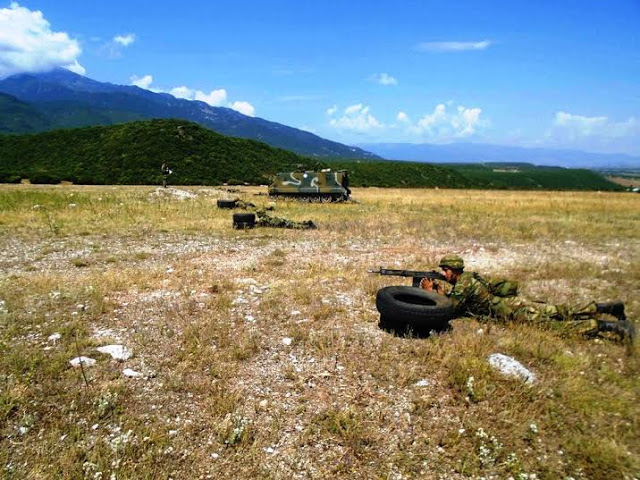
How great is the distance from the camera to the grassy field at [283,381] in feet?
14.4

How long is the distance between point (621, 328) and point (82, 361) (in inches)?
352

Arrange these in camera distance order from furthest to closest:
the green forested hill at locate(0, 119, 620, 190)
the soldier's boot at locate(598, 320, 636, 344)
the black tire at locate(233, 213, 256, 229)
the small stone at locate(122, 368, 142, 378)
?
the green forested hill at locate(0, 119, 620, 190), the black tire at locate(233, 213, 256, 229), the soldier's boot at locate(598, 320, 636, 344), the small stone at locate(122, 368, 142, 378)

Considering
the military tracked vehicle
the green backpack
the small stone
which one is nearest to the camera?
the small stone

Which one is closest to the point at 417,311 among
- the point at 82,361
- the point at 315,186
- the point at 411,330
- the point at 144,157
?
the point at 411,330

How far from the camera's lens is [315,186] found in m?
29.8

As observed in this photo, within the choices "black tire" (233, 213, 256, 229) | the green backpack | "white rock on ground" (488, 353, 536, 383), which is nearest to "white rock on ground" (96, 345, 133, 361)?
"white rock on ground" (488, 353, 536, 383)

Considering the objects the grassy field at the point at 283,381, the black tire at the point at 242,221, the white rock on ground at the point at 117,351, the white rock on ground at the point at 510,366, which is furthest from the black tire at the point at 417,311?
the black tire at the point at 242,221

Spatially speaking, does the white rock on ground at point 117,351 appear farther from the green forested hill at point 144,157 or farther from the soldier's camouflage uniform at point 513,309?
the green forested hill at point 144,157

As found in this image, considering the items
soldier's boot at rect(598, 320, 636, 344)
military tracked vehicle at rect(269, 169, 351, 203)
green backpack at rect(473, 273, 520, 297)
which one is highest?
military tracked vehicle at rect(269, 169, 351, 203)

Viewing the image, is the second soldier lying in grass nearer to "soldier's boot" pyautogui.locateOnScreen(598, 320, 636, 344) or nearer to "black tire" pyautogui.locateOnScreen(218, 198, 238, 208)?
"soldier's boot" pyautogui.locateOnScreen(598, 320, 636, 344)

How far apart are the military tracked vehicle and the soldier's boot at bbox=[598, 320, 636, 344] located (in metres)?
23.1

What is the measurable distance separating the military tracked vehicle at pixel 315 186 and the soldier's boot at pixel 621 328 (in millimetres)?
23091

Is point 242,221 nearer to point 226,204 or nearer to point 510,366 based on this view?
point 226,204

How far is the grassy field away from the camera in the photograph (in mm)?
4398
